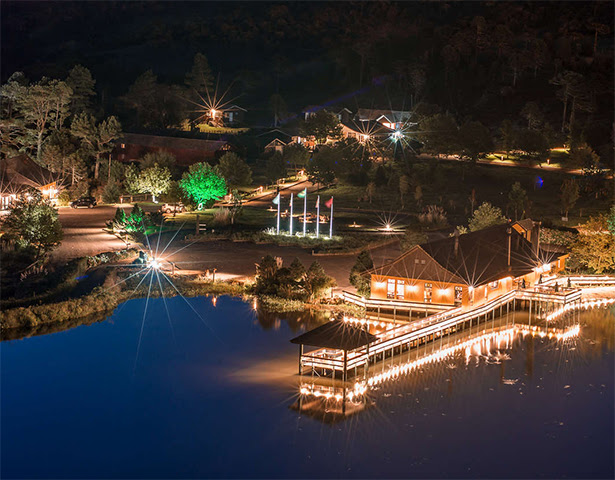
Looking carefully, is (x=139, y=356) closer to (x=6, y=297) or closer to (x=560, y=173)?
(x=6, y=297)

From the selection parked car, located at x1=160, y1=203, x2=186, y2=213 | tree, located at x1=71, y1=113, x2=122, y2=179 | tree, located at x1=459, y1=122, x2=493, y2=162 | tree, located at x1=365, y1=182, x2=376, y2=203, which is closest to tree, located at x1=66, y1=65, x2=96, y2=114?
tree, located at x1=71, y1=113, x2=122, y2=179

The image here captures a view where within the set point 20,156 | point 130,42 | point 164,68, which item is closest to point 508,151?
point 20,156

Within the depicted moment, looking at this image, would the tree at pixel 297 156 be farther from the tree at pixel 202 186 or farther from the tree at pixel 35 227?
the tree at pixel 35 227

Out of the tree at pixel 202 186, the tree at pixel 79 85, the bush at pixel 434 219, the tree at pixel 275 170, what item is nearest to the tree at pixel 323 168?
the tree at pixel 275 170

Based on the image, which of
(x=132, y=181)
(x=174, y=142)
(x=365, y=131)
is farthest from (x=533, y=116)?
(x=132, y=181)

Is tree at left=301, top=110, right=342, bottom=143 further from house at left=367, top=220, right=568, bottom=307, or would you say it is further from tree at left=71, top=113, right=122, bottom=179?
house at left=367, top=220, right=568, bottom=307

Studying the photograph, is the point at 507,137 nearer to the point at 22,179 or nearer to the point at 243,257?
the point at 243,257
